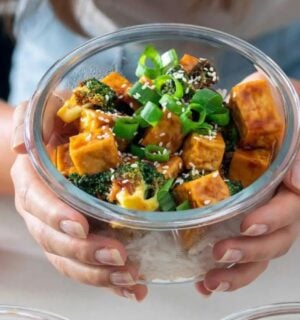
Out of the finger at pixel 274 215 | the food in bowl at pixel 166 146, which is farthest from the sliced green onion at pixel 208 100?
the finger at pixel 274 215

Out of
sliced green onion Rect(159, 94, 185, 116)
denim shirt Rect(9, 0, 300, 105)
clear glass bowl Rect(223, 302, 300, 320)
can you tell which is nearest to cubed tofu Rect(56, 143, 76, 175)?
sliced green onion Rect(159, 94, 185, 116)

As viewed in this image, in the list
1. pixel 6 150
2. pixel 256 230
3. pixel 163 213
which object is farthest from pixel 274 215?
pixel 6 150

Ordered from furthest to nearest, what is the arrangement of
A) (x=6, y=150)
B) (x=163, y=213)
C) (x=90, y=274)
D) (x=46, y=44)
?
(x=46, y=44), (x=6, y=150), (x=90, y=274), (x=163, y=213)

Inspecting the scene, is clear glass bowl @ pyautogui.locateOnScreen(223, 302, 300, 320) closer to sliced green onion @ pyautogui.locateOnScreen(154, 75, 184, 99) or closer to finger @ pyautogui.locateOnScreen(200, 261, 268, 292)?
finger @ pyautogui.locateOnScreen(200, 261, 268, 292)

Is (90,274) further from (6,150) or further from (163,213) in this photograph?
(6,150)

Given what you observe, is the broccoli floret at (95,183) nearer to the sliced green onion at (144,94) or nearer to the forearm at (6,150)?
the sliced green onion at (144,94)

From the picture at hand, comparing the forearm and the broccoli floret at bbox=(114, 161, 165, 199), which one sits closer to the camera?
the broccoli floret at bbox=(114, 161, 165, 199)
